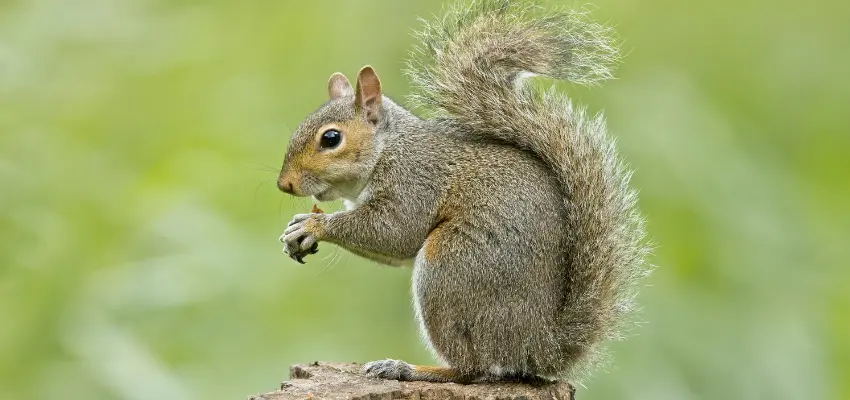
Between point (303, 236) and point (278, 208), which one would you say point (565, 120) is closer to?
point (303, 236)

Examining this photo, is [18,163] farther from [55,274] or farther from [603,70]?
[603,70]

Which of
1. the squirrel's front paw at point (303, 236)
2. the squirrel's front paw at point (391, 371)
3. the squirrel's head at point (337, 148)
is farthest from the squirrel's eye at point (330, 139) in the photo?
the squirrel's front paw at point (391, 371)

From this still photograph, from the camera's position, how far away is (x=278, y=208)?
16.6ft

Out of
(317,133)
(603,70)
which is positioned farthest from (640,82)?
(317,133)

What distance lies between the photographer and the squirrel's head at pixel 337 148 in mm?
3715

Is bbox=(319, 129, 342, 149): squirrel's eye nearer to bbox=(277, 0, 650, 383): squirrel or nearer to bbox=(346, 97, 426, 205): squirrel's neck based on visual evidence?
bbox=(277, 0, 650, 383): squirrel

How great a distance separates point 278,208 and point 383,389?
6.32ft

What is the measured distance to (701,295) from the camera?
14.9 ft

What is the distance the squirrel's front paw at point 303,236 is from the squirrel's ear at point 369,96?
0.38 meters

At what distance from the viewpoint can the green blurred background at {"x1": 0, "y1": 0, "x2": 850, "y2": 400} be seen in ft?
13.1

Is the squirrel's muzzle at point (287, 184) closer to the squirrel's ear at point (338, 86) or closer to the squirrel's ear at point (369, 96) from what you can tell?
the squirrel's ear at point (369, 96)

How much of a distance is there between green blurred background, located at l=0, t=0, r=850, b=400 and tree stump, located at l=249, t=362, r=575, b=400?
608mm

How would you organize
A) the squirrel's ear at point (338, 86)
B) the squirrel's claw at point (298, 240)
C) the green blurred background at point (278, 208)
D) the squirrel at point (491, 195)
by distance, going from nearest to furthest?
the squirrel at point (491, 195) → the squirrel's claw at point (298, 240) → the green blurred background at point (278, 208) → the squirrel's ear at point (338, 86)

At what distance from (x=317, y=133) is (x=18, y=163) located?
1029mm
